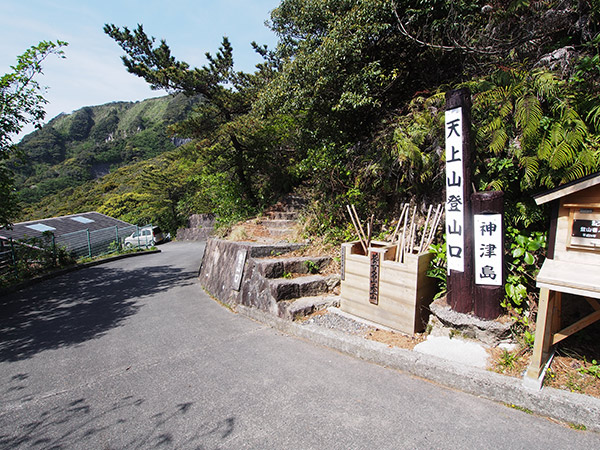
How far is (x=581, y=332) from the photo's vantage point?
361 cm

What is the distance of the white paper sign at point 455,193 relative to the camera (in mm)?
3945

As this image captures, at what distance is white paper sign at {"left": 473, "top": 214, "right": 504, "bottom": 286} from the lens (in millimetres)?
3737

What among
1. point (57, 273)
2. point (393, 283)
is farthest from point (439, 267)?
point (57, 273)

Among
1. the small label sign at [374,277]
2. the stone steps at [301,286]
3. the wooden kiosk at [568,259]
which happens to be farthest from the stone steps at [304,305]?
the wooden kiosk at [568,259]

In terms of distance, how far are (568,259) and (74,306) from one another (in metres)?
9.84

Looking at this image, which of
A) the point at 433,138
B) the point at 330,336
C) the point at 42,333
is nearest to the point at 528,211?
the point at 433,138

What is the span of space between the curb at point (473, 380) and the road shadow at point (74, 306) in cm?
471

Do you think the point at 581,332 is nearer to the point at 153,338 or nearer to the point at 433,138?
the point at 433,138

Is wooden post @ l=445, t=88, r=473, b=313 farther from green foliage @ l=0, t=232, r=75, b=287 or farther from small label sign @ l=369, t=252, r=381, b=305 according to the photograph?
green foliage @ l=0, t=232, r=75, b=287

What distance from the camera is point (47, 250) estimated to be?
41.6 feet

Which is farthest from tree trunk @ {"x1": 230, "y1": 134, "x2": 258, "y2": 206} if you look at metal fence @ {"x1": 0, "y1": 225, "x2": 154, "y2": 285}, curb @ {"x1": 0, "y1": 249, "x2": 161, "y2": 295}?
metal fence @ {"x1": 0, "y1": 225, "x2": 154, "y2": 285}

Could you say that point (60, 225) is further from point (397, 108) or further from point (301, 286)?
point (397, 108)

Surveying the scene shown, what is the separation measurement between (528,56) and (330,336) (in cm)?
617

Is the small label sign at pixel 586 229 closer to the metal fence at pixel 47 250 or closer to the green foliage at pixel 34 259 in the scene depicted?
the green foliage at pixel 34 259
